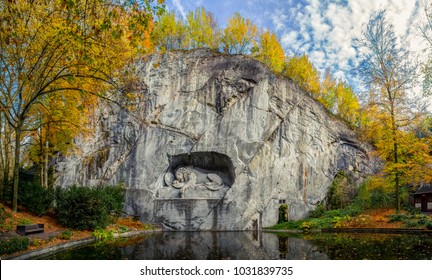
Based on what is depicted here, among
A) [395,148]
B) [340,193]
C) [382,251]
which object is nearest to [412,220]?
[395,148]

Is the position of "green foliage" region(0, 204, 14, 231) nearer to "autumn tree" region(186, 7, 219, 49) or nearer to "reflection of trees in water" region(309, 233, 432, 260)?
"reflection of trees in water" region(309, 233, 432, 260)

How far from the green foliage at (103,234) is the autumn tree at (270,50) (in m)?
21.4

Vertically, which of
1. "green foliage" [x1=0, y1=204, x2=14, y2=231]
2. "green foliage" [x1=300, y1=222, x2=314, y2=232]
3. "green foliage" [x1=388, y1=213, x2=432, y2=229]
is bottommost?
"green foliage" [x1=300, y1=222, x2=314, y2=232]

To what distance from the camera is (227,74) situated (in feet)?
78.1

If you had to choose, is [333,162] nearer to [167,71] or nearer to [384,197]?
[384,197]

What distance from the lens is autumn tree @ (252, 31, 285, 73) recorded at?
30047 millimetres

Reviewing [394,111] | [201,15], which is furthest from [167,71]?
[394,111]

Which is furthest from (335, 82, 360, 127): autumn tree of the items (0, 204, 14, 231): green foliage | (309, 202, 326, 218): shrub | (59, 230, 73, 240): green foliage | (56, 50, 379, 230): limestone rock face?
(0, 204, 14, 231): green foliage

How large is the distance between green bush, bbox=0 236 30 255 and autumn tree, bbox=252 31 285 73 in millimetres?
25097

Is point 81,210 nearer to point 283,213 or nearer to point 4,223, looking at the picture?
point 4,223

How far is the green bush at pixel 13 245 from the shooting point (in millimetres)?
8430

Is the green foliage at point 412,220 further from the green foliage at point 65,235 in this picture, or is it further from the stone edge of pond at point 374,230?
the green foliage at point 65,235

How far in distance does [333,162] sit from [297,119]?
4.27m

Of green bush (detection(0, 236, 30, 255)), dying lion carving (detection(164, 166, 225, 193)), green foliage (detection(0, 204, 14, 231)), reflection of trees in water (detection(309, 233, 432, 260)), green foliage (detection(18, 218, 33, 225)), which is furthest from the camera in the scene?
dying lion carving (detection(164, 166, 225, 193))
